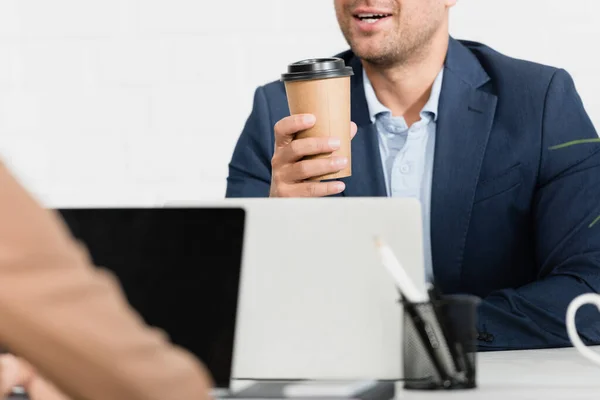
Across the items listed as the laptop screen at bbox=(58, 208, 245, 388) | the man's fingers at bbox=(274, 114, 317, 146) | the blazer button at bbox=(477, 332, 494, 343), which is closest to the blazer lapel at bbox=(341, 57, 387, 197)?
the man's fingers at bbox=(274, 114, 317, 146)

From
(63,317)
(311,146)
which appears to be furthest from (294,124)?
(63,317)

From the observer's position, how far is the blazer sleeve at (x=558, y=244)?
5.14 ft

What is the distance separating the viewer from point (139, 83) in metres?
2.72

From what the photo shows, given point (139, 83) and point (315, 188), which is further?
point (139, 83)

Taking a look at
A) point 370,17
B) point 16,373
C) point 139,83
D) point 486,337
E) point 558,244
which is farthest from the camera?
point 139,83

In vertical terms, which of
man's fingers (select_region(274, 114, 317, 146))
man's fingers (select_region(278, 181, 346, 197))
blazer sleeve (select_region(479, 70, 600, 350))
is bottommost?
blazer sleeve (select_region(479, 70, 600, 350))

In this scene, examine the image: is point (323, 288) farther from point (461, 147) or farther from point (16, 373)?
point (461, 147)

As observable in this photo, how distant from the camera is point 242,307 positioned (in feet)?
4.09

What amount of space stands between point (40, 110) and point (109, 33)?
29 centimetres

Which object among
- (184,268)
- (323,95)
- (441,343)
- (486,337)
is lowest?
(486,337)

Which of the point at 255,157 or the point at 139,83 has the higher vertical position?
the point at 139,83

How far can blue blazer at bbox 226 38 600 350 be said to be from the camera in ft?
6.63

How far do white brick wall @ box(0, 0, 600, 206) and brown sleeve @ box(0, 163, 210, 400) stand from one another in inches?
83.1

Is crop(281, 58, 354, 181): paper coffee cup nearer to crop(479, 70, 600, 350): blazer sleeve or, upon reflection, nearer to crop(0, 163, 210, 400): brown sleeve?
crop(479, 70, 600, 350): blazer sleeve
